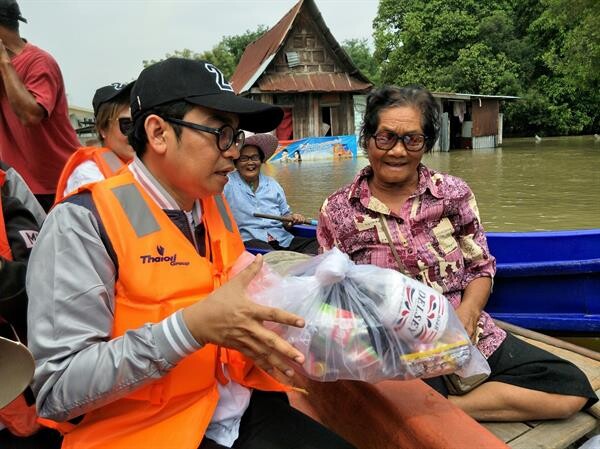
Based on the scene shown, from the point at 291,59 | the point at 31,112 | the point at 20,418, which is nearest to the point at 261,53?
the point at 291,59

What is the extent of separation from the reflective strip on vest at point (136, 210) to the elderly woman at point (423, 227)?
1218 mm

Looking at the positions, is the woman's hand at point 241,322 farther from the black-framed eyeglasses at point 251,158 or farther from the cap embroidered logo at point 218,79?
the black-framed eyeglasses at point 251,158

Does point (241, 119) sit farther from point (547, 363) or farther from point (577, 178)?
point (577, 178)

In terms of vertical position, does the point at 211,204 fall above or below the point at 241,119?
below

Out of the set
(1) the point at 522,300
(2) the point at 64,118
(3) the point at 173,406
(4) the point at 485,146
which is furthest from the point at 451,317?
(4) the point at 485,146

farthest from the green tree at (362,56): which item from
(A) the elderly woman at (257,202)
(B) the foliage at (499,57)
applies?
(A) the elderly woman at (257,202)

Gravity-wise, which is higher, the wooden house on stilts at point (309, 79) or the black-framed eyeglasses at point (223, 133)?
the wooden house on stilts at point (309, 79)

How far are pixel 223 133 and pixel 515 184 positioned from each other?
11.1 m

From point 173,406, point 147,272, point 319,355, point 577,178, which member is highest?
point 147,272

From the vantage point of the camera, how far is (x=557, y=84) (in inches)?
993

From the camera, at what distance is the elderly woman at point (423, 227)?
6.91ft

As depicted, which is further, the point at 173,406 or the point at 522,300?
the point at 522,300

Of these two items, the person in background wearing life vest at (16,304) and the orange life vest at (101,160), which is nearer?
the person in background wearing life vest at (16,304)

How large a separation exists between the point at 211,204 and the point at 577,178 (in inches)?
476
